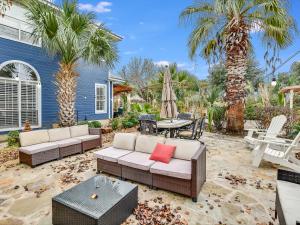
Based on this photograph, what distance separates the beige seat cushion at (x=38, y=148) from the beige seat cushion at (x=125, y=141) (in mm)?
1966

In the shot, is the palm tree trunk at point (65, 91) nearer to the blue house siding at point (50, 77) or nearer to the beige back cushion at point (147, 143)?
the blue house siding at point (50, 77)

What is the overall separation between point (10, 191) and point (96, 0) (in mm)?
11411

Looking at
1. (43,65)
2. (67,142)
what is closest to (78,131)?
(67,142)

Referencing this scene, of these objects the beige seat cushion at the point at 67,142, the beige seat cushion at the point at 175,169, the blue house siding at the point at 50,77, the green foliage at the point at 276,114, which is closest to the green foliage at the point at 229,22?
the green foliage at the point at 276,114

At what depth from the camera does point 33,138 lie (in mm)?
5469

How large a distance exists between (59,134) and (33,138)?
0.79m

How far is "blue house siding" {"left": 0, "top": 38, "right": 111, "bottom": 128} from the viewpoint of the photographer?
331 inches

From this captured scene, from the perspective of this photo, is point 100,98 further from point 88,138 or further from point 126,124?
point 88,138

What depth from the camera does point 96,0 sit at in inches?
447

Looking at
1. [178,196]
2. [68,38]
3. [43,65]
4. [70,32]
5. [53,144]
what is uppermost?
[70,32]

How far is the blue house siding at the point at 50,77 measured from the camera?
27.6 feet

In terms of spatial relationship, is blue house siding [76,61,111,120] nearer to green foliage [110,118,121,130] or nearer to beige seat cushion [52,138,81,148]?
green foliage [110,118,121,130]

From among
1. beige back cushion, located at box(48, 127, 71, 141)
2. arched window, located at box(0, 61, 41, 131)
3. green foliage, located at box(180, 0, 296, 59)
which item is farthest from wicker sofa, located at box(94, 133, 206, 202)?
arched window, located at box(0, 61, 41, 131)

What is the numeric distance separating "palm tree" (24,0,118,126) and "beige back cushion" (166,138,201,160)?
5493 mm
